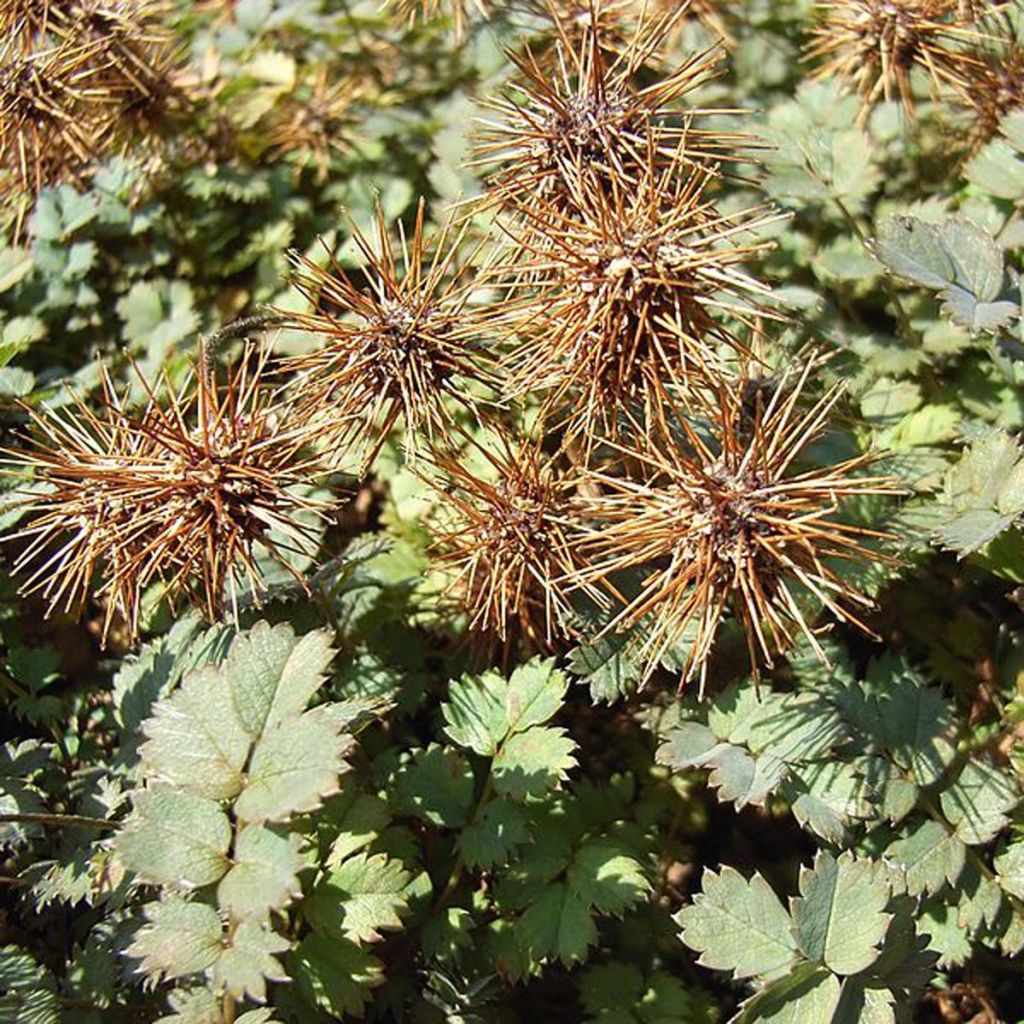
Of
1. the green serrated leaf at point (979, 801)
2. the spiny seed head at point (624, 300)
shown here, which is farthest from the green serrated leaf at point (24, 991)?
the green serrated leaf at point (979, 801)

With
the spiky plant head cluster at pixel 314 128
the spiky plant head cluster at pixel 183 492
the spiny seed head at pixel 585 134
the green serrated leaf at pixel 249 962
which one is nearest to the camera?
the green serrated leaf at pixel 249 962

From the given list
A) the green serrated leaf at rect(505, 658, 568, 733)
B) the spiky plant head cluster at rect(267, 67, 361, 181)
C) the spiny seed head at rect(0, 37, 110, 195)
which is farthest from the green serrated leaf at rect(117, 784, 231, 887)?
the spiky plant head cluster at rect(267, 67, 361, 181)

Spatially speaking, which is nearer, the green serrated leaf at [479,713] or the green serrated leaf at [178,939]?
the green serrated leaf at [178,939]

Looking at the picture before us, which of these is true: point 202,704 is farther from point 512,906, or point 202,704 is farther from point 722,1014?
point 722,1014

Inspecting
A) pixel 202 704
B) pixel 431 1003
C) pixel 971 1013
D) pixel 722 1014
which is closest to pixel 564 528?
pixel 202 704

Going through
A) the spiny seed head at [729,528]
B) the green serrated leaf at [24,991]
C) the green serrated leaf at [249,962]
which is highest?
the spiny seed head at [729,528]

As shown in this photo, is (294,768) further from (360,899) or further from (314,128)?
(314,128)

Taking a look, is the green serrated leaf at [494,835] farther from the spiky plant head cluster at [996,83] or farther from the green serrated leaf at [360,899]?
the spiky plant head cluster at [996,83]

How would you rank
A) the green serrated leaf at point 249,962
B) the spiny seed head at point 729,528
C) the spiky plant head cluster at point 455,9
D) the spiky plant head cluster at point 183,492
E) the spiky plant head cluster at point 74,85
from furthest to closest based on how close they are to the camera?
the spiky plant head cluster at point 455,9 < the spiky plant head cluster at point 74,85 < the spiky plant head cluster at point 183,492 < the spiny seed head at point 729,528 < the green serrated leaf at point 249,962
